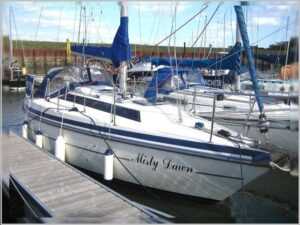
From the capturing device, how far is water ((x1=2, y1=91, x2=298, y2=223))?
324 inches

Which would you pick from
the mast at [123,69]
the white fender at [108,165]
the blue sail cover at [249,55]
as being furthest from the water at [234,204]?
the mast at [123,69]

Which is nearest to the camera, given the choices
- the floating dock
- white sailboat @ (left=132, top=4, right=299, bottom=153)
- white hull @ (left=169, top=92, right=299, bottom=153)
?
the floating dock

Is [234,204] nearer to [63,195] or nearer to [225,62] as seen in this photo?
[63,195]

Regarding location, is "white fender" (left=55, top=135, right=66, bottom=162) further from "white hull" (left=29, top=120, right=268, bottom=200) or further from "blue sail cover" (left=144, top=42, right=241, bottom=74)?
"blue sail cover" (left=144, top=42, right=241, bottom=74)

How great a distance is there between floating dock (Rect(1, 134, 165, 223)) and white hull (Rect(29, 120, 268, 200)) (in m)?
0.83

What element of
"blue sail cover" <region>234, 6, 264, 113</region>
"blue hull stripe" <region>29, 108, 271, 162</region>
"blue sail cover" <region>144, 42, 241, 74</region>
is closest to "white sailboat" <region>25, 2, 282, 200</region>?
"blue hull stripe" <region>29, 108, 271, 162</region>

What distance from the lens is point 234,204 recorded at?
29.6ft

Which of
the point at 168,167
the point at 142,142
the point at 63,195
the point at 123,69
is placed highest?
the point at 123,69

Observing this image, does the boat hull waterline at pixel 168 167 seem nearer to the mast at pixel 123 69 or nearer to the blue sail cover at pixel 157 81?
the mast at pixel 123 69

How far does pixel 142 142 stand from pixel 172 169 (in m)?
0.85

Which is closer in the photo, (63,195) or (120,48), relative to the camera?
(63,195)

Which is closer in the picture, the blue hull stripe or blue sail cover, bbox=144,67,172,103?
the blue hull stripe

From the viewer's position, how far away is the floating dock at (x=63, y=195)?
22.0ft

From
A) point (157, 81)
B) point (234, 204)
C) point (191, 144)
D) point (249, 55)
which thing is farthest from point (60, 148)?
point (249, 55)
